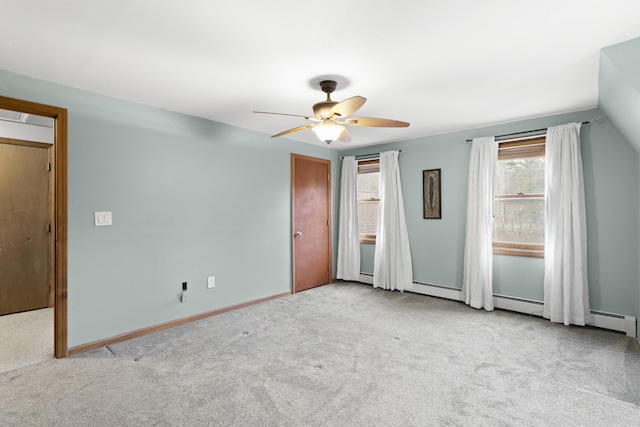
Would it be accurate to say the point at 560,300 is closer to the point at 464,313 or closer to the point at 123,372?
the point at 464,313

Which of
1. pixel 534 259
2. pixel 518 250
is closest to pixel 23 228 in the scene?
pixel 518 250

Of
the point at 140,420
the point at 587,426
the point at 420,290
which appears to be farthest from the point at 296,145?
the point at 587,426

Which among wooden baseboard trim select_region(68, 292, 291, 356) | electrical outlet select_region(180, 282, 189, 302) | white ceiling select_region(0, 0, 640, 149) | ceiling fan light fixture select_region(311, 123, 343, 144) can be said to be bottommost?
wooden baseboard trim select_region(68, 292, 291, 356)

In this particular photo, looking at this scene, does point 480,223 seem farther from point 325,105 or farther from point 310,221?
point 325,105

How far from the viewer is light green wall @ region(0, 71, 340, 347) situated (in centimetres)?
283

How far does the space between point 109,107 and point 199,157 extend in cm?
95

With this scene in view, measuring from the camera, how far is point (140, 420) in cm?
192

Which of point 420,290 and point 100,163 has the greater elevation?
point 100,163

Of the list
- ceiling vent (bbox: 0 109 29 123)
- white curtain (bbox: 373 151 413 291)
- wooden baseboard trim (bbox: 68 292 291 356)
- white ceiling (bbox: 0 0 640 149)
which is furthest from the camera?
white curtain (bbox: 373 151 413 291)

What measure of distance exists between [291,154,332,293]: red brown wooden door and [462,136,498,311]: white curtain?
2.14m

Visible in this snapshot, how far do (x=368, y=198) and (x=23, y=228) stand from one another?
461cm

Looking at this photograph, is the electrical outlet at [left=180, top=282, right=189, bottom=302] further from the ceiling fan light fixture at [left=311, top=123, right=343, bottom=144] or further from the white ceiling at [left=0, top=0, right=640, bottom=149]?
the ceiling fan light fixture at [left=311, top=123, right=343, bottom=144]

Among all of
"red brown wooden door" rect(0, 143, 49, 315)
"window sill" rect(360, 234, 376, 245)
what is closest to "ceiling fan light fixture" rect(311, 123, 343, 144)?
"window sill" rect(360, 234, 376, 245)

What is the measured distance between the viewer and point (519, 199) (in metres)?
3.90
